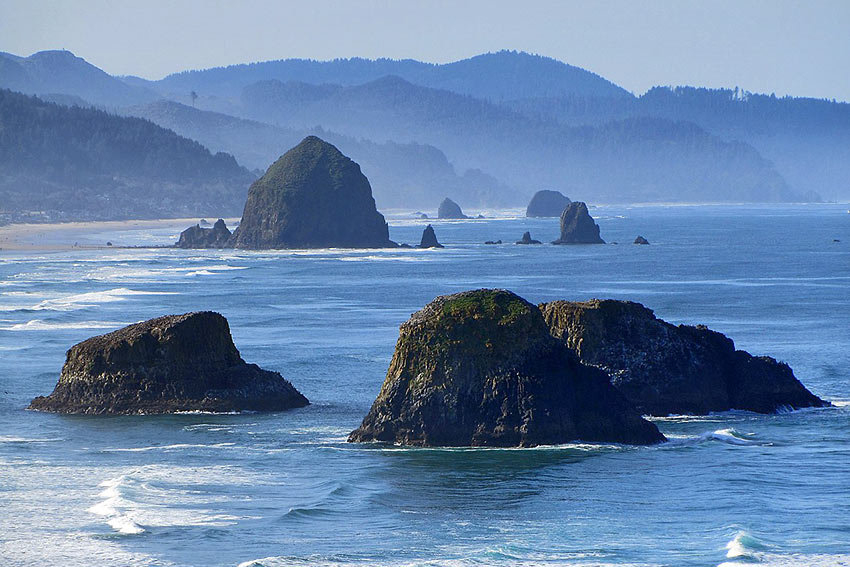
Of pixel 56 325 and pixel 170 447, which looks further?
pixel 56 325

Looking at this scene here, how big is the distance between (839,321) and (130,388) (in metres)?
33.4

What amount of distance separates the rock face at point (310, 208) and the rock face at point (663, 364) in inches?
3974

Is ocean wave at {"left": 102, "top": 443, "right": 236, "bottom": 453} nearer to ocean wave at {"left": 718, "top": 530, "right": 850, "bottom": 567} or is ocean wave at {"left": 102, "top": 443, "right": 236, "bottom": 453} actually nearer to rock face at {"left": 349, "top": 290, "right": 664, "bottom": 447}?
rock face at {"left": 349, "top": 290, "right": 664, "bottom": 447}

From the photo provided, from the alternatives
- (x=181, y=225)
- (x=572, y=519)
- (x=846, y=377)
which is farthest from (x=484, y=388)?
(x=181, y=225)

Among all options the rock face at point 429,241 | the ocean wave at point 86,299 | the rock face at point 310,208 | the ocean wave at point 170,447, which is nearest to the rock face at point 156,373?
the ocean wave at point 170,447

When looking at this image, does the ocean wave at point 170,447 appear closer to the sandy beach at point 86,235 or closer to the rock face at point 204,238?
the sandy beach at point 86,235

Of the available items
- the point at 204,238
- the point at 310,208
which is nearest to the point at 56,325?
the point at 204,238

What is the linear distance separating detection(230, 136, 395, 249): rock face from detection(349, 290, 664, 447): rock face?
344 feet

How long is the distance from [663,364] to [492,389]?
246 inches

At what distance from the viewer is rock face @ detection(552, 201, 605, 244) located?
142125 millimetres

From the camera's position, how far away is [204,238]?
432 feet

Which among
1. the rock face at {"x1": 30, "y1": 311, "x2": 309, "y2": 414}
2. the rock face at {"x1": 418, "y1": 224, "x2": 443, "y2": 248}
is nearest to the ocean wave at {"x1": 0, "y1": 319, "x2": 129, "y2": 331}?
the rock face at {"x1": 30, "y1": 311, "x2": 309, "y2": 414}

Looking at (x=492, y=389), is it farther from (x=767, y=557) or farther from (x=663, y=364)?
(x=767, y=557)

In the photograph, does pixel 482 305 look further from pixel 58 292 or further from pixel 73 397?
pixel 58 292
